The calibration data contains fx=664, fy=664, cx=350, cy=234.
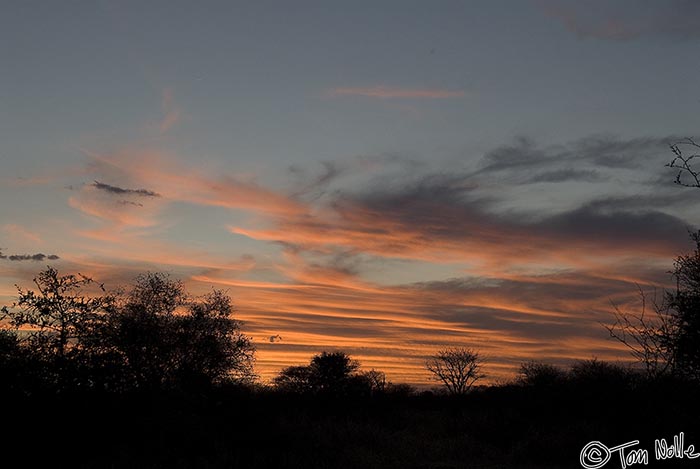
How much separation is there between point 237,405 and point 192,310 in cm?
2666

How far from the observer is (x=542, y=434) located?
29.6m

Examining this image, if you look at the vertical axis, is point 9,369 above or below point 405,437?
above

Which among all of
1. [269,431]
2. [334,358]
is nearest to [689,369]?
[269,431]

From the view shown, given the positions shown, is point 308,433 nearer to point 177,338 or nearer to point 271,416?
point 271,416

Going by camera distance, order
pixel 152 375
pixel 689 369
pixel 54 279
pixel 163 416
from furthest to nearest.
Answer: pixel 152 375, pixel 54 279, pixel 689 369, pixel 163 416

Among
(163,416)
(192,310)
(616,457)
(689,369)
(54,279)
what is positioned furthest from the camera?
(192,310)

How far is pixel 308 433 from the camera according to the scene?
26.6 metres

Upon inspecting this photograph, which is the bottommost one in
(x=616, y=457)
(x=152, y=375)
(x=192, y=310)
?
(x=616, y=457)

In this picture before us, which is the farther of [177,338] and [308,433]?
[177,338]

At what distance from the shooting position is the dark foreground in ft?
74.7

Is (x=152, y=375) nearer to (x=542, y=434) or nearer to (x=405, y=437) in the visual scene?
(x=405, y=437)

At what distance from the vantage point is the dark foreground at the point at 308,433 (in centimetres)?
2278

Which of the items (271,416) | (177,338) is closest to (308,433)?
(271,416)

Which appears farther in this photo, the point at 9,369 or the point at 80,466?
the point at 9,369
